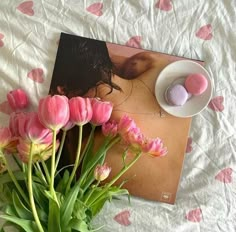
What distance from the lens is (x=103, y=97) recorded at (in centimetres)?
75

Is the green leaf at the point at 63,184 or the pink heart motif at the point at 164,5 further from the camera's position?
the pink heart motif at the point at 164,5

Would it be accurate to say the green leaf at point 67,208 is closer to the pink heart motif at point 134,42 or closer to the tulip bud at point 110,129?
the tulip bud at point 110,129

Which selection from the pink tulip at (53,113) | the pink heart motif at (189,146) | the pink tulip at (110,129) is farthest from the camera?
the pink heart motif at (189,146)

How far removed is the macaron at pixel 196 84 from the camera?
73 centimetres

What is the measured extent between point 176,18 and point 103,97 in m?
0.21

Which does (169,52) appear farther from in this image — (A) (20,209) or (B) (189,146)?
(A) (20,209)

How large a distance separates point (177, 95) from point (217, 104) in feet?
0.29

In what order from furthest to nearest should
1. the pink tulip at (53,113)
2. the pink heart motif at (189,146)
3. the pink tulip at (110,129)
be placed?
the pink heart motif at (189,146)
the pink tulip at (110,129)
the pink tulip at (53,113)

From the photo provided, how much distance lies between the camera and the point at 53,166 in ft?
1.85

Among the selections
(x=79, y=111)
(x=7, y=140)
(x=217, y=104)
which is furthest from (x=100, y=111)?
(x=217, y=104)

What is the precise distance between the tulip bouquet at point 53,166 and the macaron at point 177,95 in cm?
13

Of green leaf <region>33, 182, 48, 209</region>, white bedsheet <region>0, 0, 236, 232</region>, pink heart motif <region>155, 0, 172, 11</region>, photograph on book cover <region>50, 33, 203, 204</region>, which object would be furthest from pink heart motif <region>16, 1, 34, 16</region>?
green leaf <region>33, 182, 48, 209</region>

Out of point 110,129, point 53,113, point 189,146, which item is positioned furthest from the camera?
point 189,146

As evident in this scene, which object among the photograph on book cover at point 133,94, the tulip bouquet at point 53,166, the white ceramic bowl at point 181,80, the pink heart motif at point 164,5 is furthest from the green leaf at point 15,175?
the pink heart motif at point 164,5
